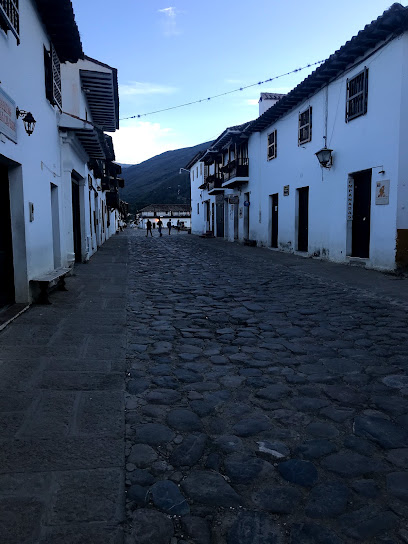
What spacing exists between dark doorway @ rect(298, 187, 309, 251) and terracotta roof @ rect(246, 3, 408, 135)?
3.21 m

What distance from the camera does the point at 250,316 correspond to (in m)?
5.89

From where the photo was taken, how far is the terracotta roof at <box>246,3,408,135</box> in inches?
→ 362

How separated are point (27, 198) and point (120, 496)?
527cm

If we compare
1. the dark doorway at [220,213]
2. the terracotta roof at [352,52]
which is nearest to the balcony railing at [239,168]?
the terracotta roof at [352,52]

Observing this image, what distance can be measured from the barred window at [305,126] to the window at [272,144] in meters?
2.78

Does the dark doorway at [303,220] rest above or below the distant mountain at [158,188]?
below

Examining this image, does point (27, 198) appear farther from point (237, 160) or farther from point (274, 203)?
point (237, 160)

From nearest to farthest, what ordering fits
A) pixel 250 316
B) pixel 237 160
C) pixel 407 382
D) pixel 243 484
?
1. pixel 243 484
2. pixel 407 382
3. pixel 250 316
4. pixel 237 160

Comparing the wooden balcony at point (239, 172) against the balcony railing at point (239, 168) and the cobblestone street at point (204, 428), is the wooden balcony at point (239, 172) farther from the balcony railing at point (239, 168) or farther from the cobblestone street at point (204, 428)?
the cobblestone street at point (204, 428)

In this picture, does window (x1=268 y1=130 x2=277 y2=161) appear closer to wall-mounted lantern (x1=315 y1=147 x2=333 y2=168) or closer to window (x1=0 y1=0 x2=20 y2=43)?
wall-mounted lantern (x1=315 y1=147 x2=333 y2=168)

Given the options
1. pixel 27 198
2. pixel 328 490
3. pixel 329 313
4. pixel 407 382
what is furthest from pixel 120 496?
pixel 27 198

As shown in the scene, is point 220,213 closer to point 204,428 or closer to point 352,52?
point 352,52

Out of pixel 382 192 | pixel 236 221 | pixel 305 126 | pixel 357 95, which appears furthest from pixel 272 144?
pixel 382 192

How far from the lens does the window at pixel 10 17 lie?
498 centimetres
